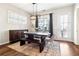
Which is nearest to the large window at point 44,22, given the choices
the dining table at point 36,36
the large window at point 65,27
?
the large window at point 65,27

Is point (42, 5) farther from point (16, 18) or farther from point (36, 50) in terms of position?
point (36, 50)

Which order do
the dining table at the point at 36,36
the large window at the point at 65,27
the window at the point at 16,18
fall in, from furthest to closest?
the dining table at the point at 36,36 < the window at the point at 16,18 < the large window at the point at 65,27

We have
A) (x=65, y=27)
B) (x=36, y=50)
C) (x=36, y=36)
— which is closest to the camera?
(x=65, y=27)

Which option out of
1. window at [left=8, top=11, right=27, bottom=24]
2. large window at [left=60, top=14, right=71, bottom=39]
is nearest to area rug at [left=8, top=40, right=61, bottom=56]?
large window at [left=60, top=14, right=71, bottom=39]

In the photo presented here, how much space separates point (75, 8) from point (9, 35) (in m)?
2.39

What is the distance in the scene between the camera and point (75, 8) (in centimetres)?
233

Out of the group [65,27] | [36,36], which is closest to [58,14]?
[65,27]

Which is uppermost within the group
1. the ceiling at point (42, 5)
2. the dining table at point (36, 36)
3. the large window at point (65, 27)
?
the ceiling at point (42, 5)

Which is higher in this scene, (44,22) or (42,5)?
(42,5)

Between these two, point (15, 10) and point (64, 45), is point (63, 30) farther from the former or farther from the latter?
point (15, 10)

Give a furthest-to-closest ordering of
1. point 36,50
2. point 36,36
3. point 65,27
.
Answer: point 36,36 < point 36,50 < point 65,27

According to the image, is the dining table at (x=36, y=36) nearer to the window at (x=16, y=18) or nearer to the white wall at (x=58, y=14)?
the window at (x=16, y=18)

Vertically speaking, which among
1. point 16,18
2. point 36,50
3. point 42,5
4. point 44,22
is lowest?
point 36,50

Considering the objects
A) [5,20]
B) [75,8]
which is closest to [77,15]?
[75,8]
